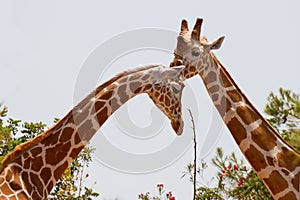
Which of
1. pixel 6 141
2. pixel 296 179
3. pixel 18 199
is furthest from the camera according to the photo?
pixel 6 141

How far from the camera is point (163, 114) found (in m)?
4.05

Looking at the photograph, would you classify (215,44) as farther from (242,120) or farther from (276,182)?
(276,182)

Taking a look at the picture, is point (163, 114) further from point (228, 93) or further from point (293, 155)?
point (293, 155)

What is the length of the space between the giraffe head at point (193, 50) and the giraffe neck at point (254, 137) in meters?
0.05

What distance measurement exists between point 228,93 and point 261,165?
64 centimetres

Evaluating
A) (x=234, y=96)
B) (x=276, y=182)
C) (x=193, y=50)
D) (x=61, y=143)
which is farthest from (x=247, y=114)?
(x=61, y=143)

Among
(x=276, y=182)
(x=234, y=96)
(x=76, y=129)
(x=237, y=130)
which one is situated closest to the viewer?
(x=276, y=182)

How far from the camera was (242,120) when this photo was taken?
11.6 feet

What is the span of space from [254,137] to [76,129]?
4.20 feet

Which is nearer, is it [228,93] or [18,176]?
[18,176]

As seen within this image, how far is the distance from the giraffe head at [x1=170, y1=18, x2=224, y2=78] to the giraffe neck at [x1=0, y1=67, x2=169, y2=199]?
318 mm

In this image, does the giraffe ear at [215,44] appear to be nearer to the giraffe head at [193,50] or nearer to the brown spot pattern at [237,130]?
the giraffe head at [193,50]

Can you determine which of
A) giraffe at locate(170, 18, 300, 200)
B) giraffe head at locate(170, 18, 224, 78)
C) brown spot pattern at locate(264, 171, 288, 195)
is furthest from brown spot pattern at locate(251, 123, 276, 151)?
giraffe head at locate(170, 18, 224, 78)

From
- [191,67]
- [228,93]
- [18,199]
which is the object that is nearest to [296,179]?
[228,93]
